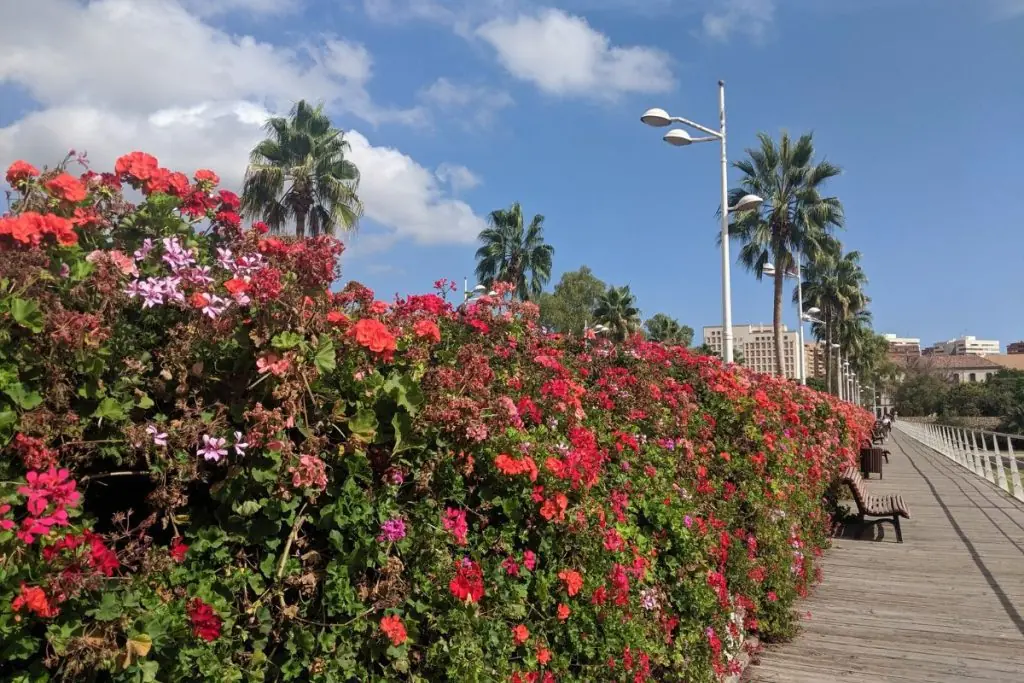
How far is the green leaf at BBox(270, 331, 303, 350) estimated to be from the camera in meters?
1.70

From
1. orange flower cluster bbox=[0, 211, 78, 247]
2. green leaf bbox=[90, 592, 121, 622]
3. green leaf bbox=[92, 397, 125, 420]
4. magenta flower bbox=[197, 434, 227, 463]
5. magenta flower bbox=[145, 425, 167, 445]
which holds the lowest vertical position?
green leaf bbox=[90, 592, 121, 622]

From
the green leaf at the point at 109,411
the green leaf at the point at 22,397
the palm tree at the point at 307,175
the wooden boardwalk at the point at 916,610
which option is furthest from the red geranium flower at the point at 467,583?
the palm tree at the point at 307,175

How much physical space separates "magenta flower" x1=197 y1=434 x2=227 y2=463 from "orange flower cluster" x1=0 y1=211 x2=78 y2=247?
830mm

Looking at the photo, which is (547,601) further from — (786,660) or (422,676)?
(786,660)

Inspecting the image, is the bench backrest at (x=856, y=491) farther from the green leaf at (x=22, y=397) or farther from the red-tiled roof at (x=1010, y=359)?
the red-tiled roof at (x=1010, y=359)

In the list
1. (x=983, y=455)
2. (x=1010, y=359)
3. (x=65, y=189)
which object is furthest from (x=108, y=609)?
(x=1010, y=359)

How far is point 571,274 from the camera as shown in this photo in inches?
2035

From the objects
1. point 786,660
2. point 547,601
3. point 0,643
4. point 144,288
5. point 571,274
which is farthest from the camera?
point 571,274

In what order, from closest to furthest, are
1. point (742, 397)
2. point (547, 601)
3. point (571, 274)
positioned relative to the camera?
point (547, 601)
point (742, 397)
point (571, 274)

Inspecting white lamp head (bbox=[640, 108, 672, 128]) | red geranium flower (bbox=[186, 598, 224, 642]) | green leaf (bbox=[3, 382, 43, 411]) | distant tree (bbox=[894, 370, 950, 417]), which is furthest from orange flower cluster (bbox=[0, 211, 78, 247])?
distant tree (bbox=[894, 370, 950, 417])

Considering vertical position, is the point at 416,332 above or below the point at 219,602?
above

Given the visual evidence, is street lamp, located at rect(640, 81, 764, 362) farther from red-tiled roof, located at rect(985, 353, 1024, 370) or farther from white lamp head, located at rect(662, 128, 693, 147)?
red-tiled roof, located at rect(985, 353, 1024, 370)

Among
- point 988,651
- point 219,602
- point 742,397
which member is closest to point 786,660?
point 988,651

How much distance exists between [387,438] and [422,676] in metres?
0.64
